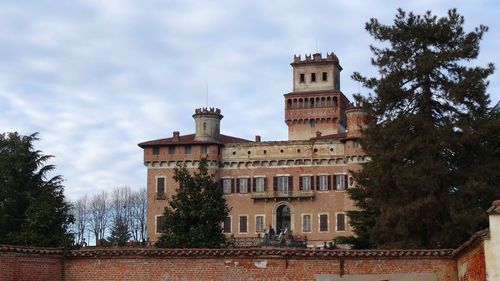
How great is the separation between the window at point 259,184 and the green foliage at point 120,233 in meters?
10.7

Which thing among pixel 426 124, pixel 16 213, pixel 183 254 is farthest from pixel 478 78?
pixel 16 213

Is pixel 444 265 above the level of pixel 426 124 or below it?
below

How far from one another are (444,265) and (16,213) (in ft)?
100.0

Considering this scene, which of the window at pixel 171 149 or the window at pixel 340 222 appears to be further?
the window at pixel 171 149

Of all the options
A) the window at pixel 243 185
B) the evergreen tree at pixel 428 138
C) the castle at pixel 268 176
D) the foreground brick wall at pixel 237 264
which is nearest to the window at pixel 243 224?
the castle at pixel 268 176

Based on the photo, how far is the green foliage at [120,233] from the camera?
63.2m

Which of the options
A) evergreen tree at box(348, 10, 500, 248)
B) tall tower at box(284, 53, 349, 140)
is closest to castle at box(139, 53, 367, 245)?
tall tower at box(284, 53, 349, 140)

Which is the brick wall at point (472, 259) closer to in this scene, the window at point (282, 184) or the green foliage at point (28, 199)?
the green foliage at point (28, 199)

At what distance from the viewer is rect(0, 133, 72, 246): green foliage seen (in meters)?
38.8

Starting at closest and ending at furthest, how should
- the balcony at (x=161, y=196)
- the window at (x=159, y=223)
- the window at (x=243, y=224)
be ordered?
the window at (x=159, y=223)
the window at (x=243, y=224)
the balcony at (x=161, y=196)

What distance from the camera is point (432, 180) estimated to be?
3017cm

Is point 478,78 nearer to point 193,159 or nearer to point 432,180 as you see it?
point 432,180

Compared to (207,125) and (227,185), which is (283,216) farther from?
(207,125)

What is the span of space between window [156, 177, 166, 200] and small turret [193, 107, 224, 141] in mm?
4253
